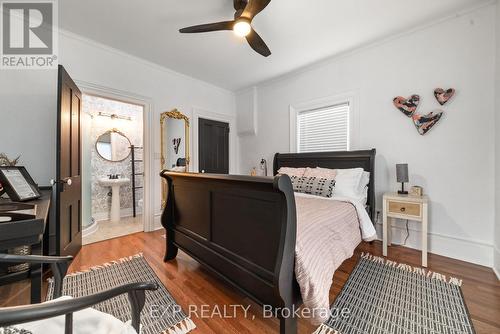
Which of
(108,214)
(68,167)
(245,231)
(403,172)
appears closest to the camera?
(245,231)

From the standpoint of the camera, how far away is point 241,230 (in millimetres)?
1560

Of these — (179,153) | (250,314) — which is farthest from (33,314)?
(179,153)

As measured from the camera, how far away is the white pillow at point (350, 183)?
8.61 ft

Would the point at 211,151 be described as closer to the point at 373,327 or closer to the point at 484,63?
the point at 373,327

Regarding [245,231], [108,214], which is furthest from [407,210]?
[108,214]

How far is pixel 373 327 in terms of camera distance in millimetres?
1414

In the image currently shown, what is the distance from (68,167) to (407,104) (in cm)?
403

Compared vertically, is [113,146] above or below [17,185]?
above

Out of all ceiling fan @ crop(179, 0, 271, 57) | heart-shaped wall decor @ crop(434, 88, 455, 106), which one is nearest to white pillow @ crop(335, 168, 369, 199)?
heart-shaped wall decor @ crop(434, 88, 455, 106)

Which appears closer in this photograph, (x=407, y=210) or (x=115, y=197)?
(x=407, y=210)

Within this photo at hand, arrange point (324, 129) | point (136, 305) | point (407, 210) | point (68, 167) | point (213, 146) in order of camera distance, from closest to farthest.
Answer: point (136, 305) < point (68, 167) < point (407, 210) < point (324, 129) < point (213, 146)

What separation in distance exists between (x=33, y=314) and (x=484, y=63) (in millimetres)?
3756

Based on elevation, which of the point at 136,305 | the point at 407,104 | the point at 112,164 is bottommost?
the point at 136,305

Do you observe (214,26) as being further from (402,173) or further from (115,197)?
(115,197)
